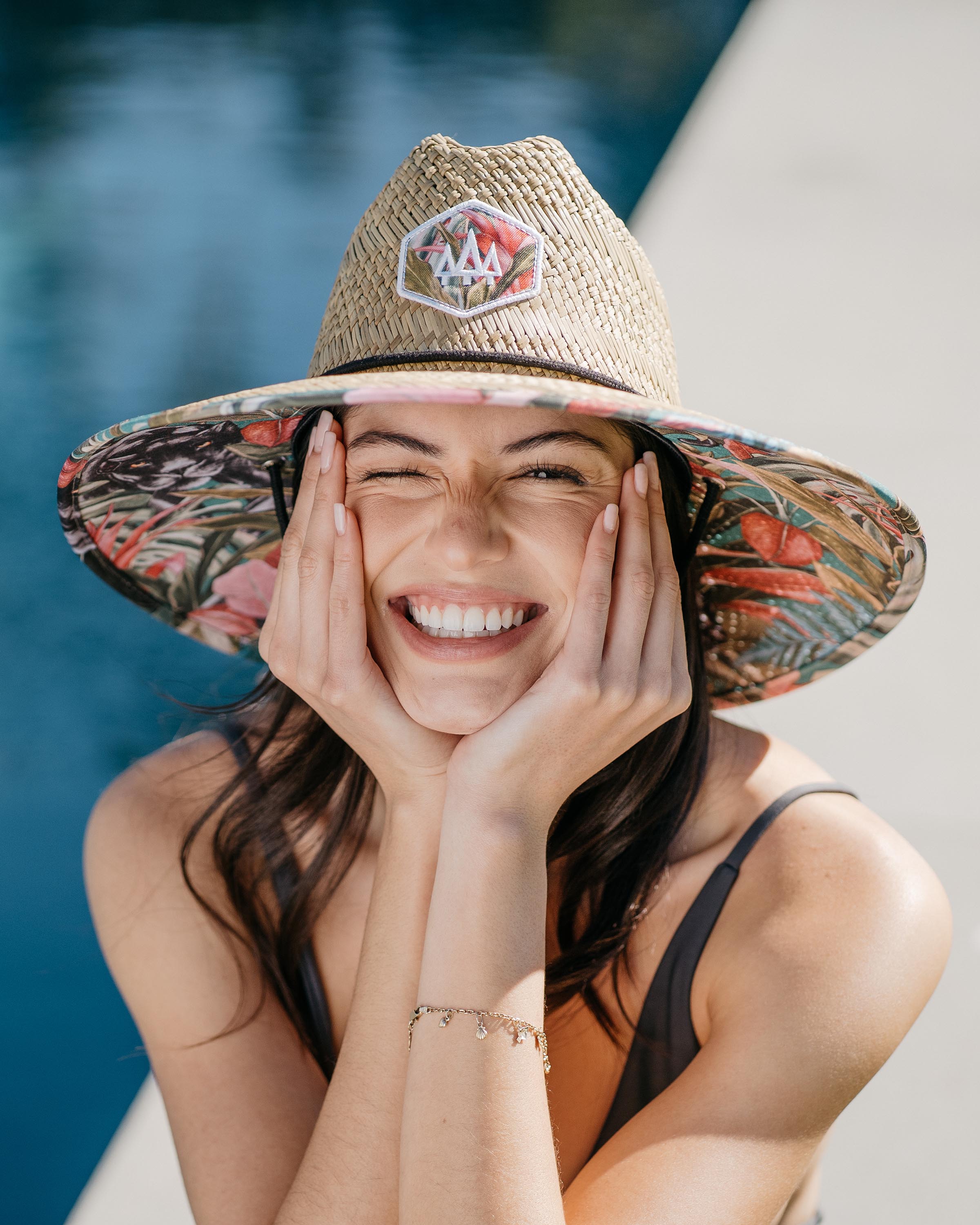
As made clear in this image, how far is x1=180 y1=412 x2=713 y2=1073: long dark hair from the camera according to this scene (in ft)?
4.77

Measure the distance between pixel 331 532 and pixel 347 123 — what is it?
4.08 meters

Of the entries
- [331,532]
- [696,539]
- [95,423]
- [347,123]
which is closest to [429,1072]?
[331,532]

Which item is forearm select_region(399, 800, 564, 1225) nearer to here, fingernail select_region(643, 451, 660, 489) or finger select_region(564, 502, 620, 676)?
finger select_region(564, 502, 620, 676)

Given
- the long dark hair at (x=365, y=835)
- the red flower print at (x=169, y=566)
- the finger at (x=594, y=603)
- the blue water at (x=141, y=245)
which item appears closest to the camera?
the finger at (x=594, y=603)

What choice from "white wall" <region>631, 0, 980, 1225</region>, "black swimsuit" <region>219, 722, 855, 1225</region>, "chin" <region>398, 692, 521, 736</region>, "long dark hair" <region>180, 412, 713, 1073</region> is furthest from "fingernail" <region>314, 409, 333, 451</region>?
"white wall" <region>631, 0, 980, 1225</region>

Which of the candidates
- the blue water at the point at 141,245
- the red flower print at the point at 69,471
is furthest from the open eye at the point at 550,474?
the blue water at the point at 141,245

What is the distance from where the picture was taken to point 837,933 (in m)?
1.27

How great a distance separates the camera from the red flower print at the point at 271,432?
1274mm

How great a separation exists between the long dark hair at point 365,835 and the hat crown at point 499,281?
0.78 ft

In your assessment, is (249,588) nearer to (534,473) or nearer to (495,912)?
(534,473)

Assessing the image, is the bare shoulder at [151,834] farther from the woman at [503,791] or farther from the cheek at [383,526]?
the cheek at [383,526]

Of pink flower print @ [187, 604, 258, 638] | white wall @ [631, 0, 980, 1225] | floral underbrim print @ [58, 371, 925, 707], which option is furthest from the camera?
white wall @ [631, 0, 980, 1225]

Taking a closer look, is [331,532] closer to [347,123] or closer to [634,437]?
[634,437]

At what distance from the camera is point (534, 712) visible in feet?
3.99
